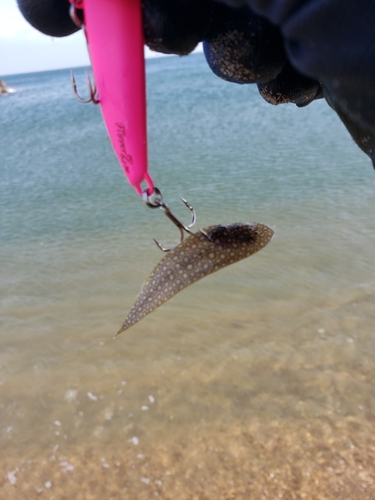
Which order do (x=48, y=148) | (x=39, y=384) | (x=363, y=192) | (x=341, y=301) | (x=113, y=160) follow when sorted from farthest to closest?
1. (x=48, y=148)
2. (x=113, y=160)
3. (x=363, y=192)
4. (x=341, y=301)
5. (x=39, y=384)

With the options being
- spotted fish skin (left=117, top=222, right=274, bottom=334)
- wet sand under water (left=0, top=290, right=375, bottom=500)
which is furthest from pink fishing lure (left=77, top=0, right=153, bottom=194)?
wet sand under water (left=0, top=290, right=375, bottom=500)

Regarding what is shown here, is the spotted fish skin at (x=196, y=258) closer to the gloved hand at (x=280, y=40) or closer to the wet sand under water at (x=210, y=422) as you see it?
the gloved hand at (x=280, y=40)

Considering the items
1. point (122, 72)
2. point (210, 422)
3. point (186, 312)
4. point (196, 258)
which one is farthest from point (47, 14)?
point (186, 312)

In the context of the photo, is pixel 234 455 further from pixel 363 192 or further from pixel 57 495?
pixel 363 192

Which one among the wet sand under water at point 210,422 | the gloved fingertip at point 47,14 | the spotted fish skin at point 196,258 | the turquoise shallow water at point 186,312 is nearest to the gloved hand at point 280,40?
the gloved fingertip at point 47,14

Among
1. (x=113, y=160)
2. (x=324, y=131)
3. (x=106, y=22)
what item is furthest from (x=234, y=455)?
(x=324, y=131)

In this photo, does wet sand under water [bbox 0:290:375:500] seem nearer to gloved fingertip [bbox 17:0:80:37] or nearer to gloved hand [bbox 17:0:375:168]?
gloved hand [bbox 17:0:375:168]
